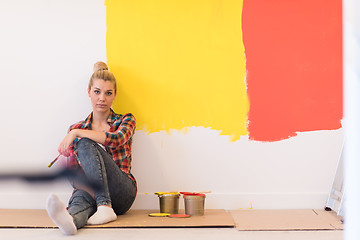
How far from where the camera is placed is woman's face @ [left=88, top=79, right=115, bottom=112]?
2411 mm

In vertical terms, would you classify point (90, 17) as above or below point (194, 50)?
above

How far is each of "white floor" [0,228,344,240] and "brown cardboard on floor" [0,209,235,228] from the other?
7 cm

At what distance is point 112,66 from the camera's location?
267 centimetres

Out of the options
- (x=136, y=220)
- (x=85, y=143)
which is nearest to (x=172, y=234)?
(x=136, y=220)

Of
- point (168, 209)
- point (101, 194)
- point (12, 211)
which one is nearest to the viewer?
point (101, 194)

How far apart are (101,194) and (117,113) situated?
0.80 m

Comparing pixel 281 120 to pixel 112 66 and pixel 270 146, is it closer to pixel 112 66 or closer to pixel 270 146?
pixel 270 146

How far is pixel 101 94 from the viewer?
241 cm

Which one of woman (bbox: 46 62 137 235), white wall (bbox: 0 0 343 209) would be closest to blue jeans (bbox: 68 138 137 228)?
woman (bbox: 46 62 137 235)

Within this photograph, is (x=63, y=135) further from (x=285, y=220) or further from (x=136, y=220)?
(x=285, y=220)

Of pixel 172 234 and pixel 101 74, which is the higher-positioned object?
pixel 101 74

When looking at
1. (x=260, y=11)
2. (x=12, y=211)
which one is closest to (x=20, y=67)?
(x=12, y=211)

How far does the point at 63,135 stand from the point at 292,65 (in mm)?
1530

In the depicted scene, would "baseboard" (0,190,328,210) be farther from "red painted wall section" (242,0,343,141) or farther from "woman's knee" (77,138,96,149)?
"woman's knee" (77,138,96,149)
